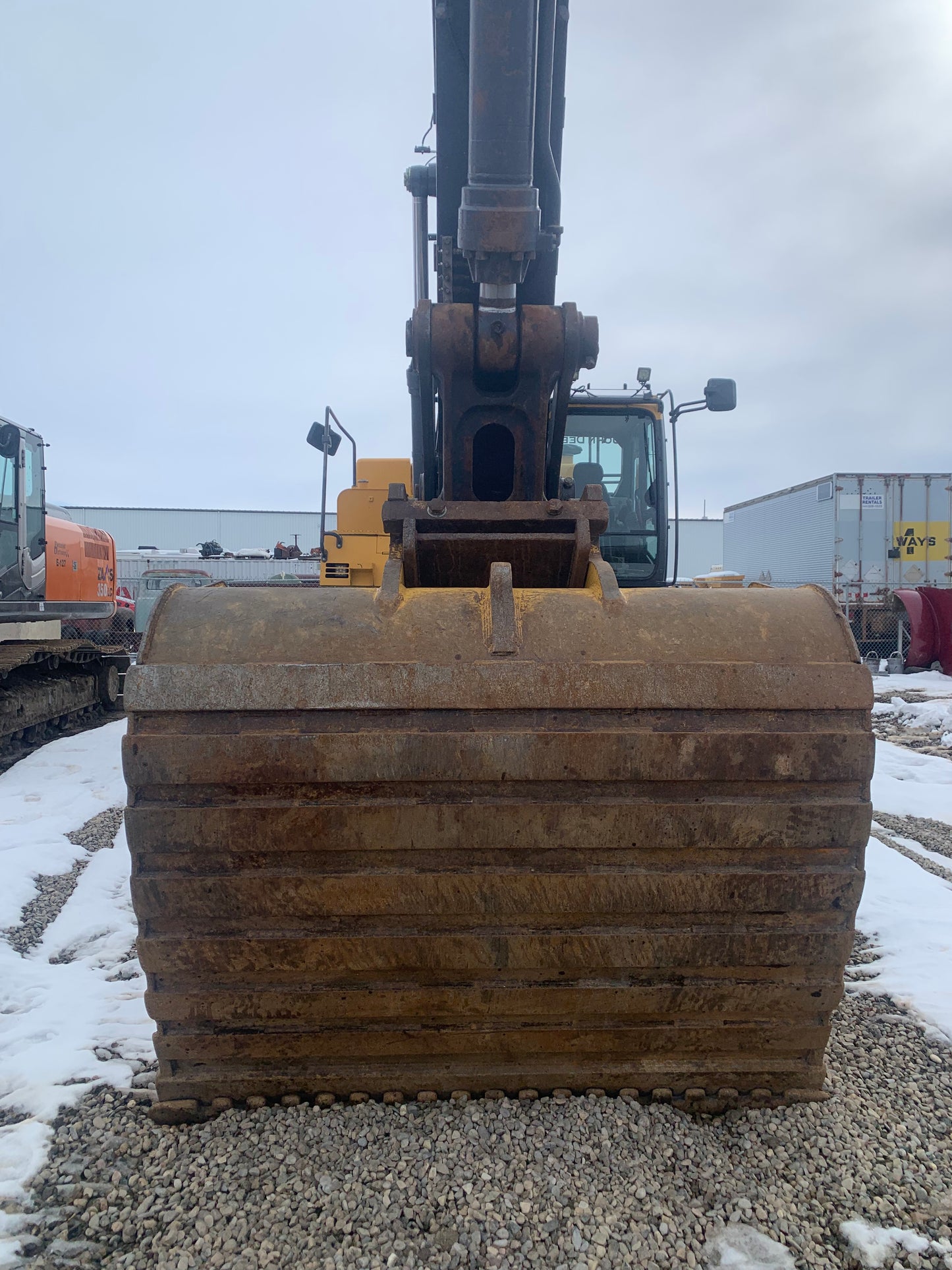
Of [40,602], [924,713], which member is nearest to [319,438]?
[40,602]

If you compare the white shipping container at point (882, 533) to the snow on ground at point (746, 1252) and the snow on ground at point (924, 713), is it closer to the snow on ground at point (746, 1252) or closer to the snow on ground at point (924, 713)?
the snow on ground at point (924, 713)

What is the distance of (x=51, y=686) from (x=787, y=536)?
17253 mm

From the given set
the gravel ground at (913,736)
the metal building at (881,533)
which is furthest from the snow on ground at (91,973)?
the metal building at (881,533)

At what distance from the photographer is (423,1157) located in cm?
222

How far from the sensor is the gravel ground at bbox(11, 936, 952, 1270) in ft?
6.50

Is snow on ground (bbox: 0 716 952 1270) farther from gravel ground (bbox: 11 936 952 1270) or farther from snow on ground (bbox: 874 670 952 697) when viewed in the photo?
snow on ground (bbox: 874 670 952 697)

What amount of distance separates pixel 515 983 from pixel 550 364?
2210 millimetres

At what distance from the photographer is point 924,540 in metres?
17.3

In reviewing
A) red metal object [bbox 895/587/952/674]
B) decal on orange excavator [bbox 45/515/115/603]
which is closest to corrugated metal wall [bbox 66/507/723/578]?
red metal object [bbox 895/587/952/674]

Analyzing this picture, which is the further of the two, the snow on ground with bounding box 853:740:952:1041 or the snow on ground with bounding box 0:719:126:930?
the snow on ground with bounding box 0:719:126:930

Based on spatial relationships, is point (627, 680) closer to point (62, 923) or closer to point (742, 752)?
point (742, 752)

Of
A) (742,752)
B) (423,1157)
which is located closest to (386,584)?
(742,752)

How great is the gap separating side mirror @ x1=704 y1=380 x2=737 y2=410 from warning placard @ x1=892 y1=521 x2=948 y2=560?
14904 millimetres

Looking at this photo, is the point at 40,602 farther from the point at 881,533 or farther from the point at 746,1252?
the point at 881,533
